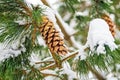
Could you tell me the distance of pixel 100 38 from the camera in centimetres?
181

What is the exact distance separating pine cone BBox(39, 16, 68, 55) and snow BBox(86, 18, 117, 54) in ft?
0.75

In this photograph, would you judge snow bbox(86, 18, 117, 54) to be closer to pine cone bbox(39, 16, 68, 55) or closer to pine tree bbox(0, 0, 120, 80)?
pine tree bbox(0, 0, 120, 80)

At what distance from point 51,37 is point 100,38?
1.21ft

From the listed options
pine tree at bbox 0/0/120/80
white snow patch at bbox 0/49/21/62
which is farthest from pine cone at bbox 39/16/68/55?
white snow patch at bbox 0/49/21/62

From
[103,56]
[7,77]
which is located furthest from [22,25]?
[103,56]

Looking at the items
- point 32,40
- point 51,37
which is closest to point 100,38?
point 51,37

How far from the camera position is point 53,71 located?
8.26 feet

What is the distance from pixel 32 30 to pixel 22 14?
0.12 meters

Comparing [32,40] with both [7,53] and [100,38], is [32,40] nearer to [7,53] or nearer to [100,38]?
[7,53]

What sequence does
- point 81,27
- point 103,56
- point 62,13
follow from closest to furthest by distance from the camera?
1. point 103,56
2. point 81,27
3. point 62,13

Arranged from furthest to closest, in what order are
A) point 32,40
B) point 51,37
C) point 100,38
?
1. point 32,40
2. point 51,37
3. point 100,38

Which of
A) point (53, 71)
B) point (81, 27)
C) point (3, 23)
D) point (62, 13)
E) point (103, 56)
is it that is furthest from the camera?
point (62, 13)

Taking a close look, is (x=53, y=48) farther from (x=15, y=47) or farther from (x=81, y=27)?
(x=81, y=27)

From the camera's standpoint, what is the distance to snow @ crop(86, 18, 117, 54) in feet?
5.83
